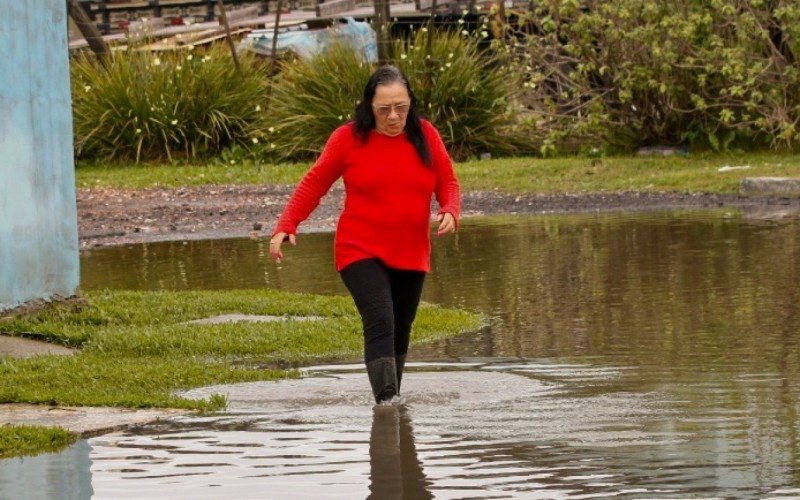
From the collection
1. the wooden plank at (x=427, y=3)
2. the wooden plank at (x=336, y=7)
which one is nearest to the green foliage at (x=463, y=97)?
the wooden plank at (x=427, y=3)

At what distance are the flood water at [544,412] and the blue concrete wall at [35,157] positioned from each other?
2281mm

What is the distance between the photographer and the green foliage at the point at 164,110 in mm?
25359

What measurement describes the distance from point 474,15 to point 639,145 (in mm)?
8746

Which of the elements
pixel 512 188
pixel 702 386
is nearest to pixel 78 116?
pixel 512 188

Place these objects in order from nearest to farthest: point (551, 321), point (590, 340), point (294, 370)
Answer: point (294, 370), point (590, 340), point (551, 321)

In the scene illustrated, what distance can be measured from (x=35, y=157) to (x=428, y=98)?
14234 mm

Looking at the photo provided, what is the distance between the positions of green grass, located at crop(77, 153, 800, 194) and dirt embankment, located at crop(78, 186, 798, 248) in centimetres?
53

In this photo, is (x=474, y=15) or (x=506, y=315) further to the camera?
(x=474, y=15)

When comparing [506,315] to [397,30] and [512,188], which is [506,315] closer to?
[512,188]

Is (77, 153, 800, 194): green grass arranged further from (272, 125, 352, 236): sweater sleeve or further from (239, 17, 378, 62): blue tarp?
(272, 125, 352, 236): sweater sleeve

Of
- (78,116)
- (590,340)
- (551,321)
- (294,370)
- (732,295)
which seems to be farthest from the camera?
(78,116)

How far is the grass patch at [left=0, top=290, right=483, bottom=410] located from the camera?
8641 mm

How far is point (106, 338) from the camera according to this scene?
1016 cm

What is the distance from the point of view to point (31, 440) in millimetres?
7316
